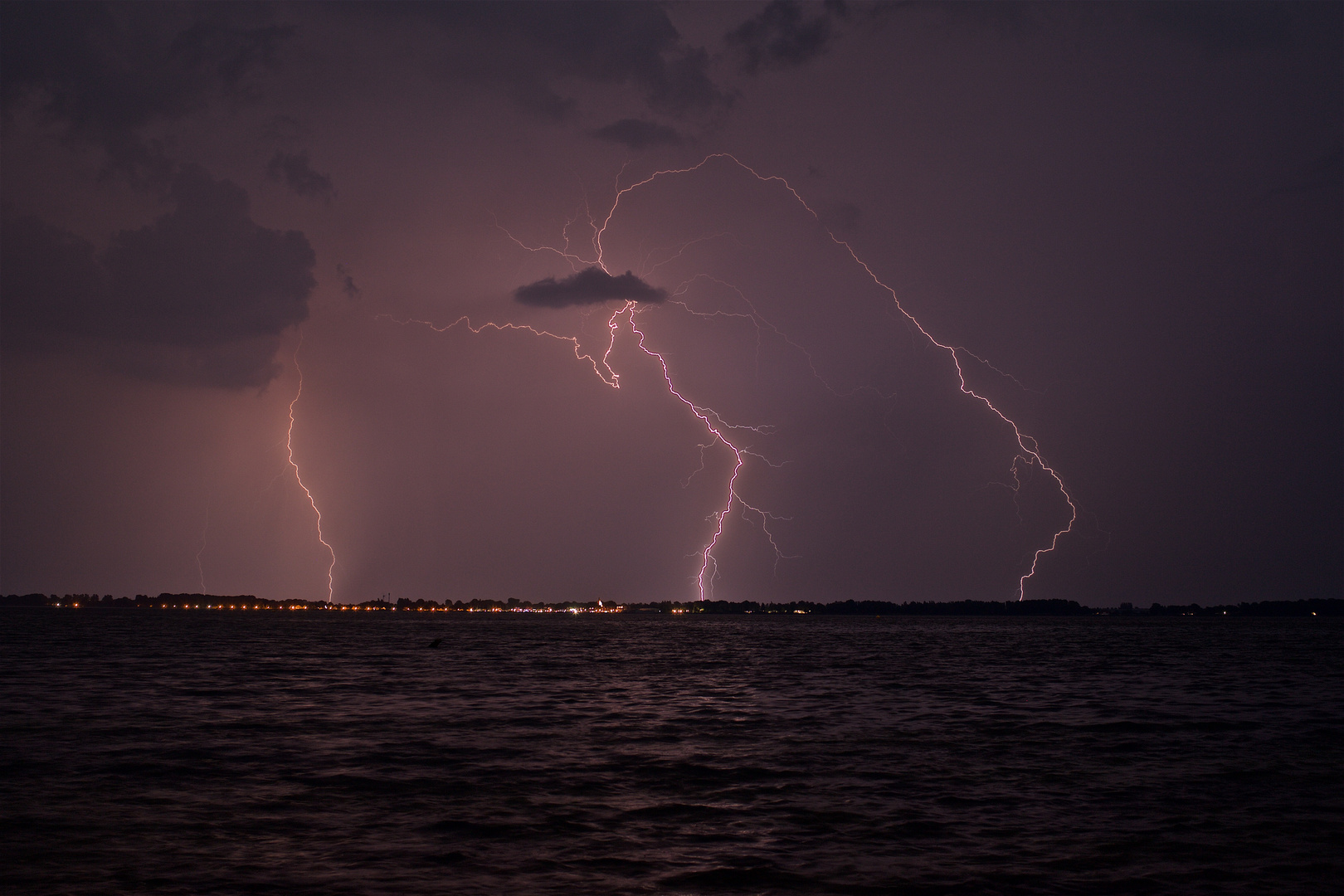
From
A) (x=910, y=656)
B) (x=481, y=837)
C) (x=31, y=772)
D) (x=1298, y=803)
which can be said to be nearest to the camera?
(x=481, y=837)

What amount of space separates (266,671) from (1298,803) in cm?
4033

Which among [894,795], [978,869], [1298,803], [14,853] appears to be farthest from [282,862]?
[1298,803]

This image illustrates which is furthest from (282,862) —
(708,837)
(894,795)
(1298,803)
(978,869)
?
(1298,803)

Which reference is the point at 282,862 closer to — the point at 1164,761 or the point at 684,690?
the point at 1164,761

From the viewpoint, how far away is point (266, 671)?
143ft

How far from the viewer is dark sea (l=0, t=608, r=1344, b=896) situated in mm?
11227

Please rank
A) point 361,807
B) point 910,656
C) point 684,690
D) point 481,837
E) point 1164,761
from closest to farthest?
point 481,837
point 361,807
point 1164,761
point 684,690
point 910,656

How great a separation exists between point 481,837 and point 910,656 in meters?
53.8

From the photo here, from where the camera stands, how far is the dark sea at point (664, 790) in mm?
11227

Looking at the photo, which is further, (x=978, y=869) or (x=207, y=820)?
(x=207, y=820)

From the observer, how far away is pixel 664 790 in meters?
16.2

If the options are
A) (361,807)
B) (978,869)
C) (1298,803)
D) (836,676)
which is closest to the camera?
(978,869)

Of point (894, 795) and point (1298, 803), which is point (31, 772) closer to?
point (894, 795)

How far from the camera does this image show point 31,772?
17.0 m
